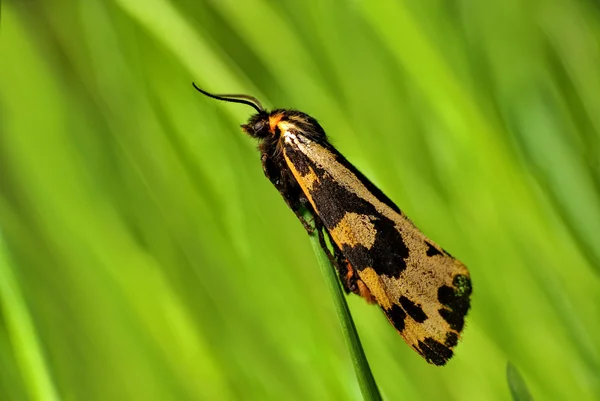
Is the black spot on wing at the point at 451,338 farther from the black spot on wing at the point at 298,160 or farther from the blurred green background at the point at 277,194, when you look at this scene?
the blurred green background at the point at 277,194

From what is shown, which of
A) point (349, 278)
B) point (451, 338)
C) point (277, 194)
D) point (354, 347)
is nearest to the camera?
point (354, 347)

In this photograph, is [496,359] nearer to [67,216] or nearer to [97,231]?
[97,231]

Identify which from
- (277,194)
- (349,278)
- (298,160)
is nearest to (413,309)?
(349,278)

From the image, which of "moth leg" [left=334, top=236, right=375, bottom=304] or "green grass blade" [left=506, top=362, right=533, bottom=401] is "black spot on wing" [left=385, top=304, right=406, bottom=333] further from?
"green grass blade" [left=506, top=362, right=533, bottom=401]

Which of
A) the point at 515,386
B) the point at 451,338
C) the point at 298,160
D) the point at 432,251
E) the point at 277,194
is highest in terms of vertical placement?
the point at 277,194

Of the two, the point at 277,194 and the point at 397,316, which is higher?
the point at 277,194

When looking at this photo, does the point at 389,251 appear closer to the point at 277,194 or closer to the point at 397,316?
the point at 397,316

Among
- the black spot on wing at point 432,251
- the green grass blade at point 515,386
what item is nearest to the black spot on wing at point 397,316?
the black spot on wing at point 432,251

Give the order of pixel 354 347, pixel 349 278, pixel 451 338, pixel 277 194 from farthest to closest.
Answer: pixel 277 194 < pixel 349 278 < pixel 451 338 < pixel 354 347
